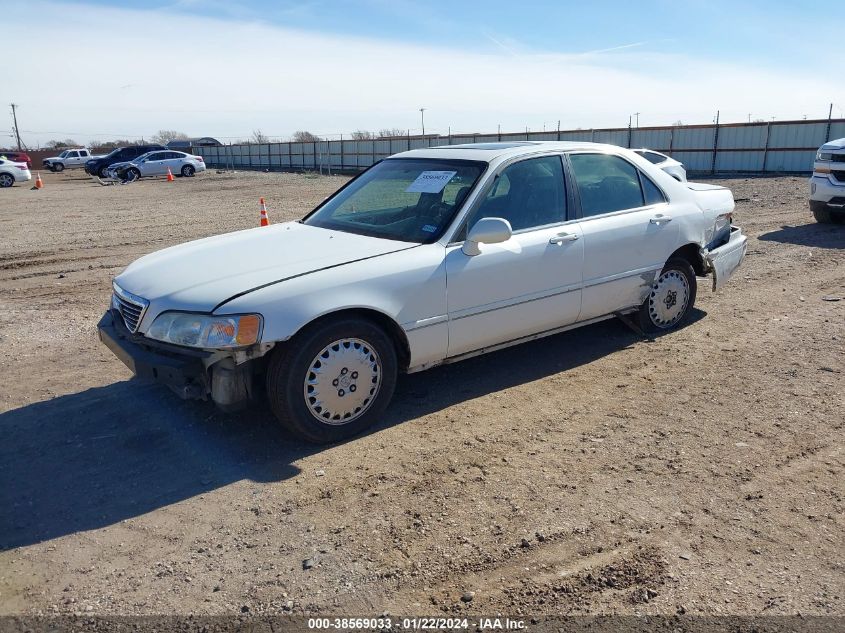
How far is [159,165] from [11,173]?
283 inches

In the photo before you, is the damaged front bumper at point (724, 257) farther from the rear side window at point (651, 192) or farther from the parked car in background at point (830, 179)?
the parked car in background at point (830, 179)

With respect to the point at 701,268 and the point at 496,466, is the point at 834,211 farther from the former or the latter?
the point at 496,466

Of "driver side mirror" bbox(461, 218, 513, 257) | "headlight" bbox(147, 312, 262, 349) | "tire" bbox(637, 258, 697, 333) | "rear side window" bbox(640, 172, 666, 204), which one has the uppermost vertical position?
"rear side window" bbox(640, 172, 666, 204)

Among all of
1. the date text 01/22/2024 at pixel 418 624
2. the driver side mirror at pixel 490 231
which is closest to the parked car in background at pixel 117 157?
the driver side mirror at pixel 490 231

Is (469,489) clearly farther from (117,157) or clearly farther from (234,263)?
(117,157)

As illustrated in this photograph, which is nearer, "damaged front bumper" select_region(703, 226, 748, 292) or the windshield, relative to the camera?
the windshield

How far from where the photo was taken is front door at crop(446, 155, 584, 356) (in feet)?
15.0

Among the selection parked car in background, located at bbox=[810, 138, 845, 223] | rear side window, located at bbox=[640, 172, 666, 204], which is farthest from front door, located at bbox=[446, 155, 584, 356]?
parked car in background, located at bbox=[810, 138, 845, 223]

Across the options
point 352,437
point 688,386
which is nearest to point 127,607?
point 352,437

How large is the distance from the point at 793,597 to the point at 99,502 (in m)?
3.24

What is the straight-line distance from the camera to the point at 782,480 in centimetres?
372

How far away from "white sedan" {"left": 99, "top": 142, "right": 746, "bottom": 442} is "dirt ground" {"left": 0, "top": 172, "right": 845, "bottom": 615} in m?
0.42

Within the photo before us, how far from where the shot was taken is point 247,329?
3.79 metres

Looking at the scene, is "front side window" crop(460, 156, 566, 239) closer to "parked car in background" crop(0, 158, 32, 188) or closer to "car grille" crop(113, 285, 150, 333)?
"car grille" crop(113, 285, 150, 333)
